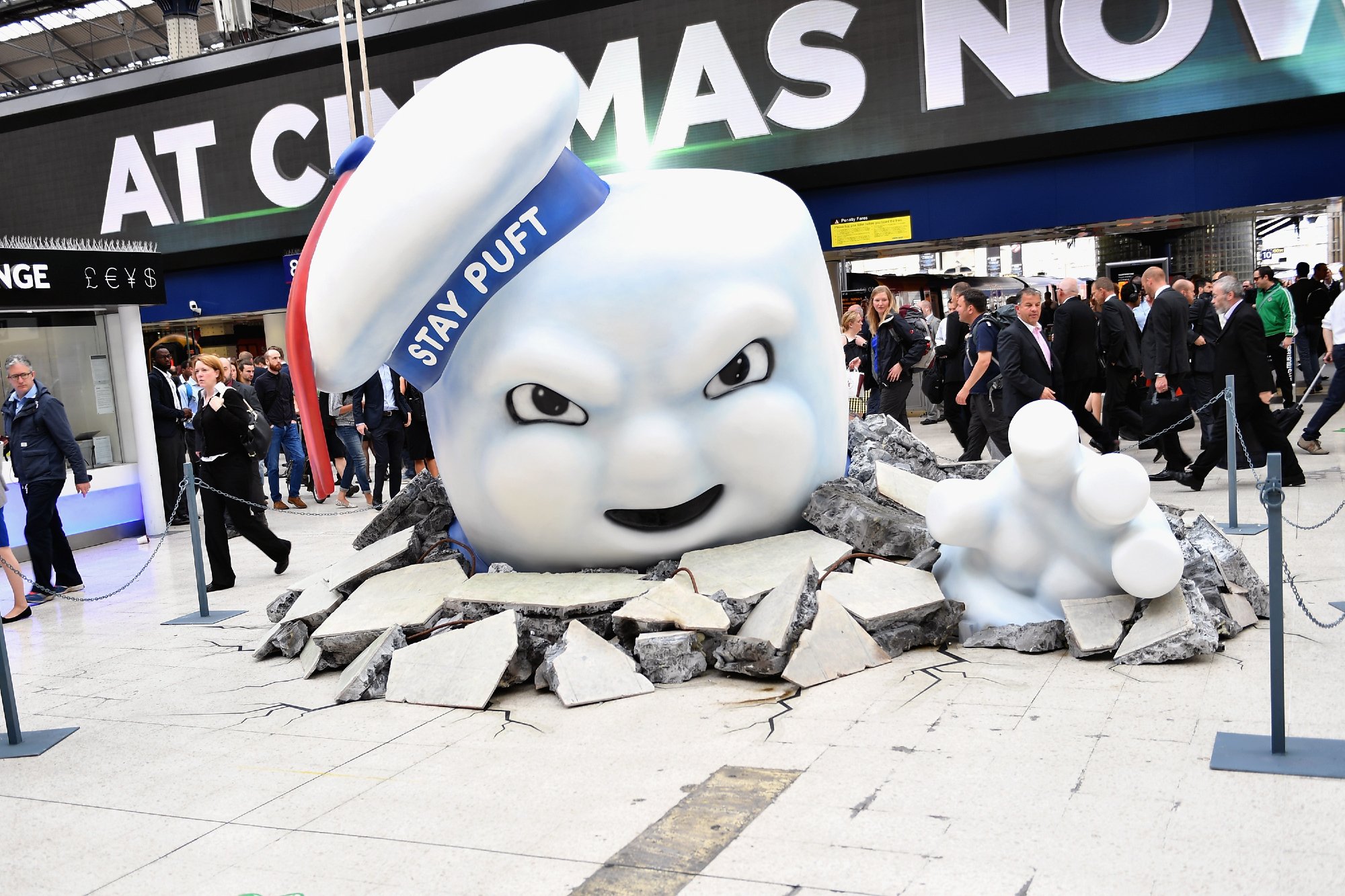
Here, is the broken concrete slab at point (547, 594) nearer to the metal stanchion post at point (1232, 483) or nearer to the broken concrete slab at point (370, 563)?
the broken concrete slab at point (370, 563)

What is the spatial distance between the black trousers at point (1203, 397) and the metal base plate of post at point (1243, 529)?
218 cm

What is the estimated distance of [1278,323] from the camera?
1356 centimetres

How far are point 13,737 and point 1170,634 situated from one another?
16.6ft

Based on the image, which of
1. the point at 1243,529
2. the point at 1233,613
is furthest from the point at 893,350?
the point at 1233,613

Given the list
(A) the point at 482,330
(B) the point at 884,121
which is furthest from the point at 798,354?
(B) the point at 884,121

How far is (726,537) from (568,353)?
4.40ft

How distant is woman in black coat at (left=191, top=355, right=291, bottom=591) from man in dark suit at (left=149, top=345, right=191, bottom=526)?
11.7 feet

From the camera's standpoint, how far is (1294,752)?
3.74 metres

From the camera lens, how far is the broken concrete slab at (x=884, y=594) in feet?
17.2

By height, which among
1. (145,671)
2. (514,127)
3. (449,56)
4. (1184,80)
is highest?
(449,56)

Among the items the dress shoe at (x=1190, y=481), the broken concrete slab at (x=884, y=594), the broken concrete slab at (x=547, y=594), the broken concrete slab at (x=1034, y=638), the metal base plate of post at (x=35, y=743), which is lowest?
the metal base plate of post at (x=35, y=743)

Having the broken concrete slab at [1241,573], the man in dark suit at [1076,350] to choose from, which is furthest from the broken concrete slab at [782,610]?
the man in dark suit at [1076,350]

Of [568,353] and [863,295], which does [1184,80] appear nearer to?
[863,295]

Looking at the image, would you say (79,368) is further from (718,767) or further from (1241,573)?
(1241,573)
